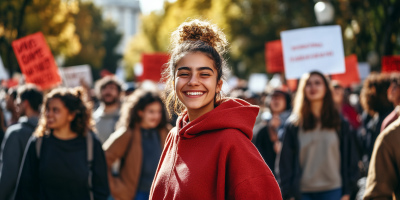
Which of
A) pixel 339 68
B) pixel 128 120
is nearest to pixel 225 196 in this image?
pixel 128 120

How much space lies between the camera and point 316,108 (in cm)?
525

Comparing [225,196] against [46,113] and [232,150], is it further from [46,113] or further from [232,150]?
[46,113]

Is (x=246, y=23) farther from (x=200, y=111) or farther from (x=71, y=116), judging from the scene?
(x=200, y=111)

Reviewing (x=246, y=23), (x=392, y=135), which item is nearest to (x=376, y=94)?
(x=392, y=135)

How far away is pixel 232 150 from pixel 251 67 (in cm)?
2802

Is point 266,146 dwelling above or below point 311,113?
below

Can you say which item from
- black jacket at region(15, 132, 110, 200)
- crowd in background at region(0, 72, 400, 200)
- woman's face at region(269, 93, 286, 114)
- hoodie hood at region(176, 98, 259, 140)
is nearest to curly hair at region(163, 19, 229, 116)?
hoodie hood at region(176, 98, 259, 140)

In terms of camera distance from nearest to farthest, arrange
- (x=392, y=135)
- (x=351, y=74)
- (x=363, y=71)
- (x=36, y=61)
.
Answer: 1. (x=392, y=135)
2. (x=36, y=61)
3. (x=351, y=74)
4. (x=363, y=71)

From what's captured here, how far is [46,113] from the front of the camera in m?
4.31

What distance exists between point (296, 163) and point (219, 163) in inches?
124

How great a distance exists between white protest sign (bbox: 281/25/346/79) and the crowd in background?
0.80m

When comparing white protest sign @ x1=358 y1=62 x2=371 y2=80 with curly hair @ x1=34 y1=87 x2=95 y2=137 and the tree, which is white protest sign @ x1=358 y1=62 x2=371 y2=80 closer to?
curly hair @ x1=34 y1=87 x2=95 y2=137

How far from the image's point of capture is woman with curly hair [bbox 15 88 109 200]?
12.9 ft

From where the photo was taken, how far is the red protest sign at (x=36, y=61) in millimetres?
8430
